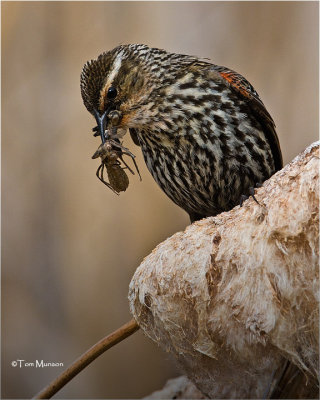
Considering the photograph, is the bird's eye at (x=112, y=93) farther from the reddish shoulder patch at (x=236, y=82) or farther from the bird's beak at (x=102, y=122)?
the reddish shoulder patch at (x=236, y=82)

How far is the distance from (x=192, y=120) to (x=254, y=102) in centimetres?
29

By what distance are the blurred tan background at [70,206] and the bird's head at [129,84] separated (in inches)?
50.1

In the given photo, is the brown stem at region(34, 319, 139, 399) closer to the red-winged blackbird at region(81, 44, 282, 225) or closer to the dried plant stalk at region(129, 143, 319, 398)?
the dried plant stalk at region(129, 143, 319, 398)

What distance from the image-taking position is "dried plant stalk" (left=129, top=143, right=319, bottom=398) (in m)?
1.90

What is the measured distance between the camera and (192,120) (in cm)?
296

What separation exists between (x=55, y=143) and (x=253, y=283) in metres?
2.78

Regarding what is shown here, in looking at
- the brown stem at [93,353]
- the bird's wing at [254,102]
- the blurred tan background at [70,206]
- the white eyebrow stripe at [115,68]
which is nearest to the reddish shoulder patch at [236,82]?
the bird's wing at [254,102]

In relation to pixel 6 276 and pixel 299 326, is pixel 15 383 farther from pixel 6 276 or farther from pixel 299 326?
pixel 299 326

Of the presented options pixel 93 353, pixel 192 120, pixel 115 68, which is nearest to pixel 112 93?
pixel 115 68

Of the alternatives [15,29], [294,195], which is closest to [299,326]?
[294,195]

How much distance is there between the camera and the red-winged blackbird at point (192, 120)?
2936mm

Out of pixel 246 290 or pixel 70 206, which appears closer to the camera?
pixel 246 290

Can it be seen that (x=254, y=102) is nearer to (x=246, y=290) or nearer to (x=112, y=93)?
(x=112, y=93)

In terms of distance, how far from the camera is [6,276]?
15.2 feet
